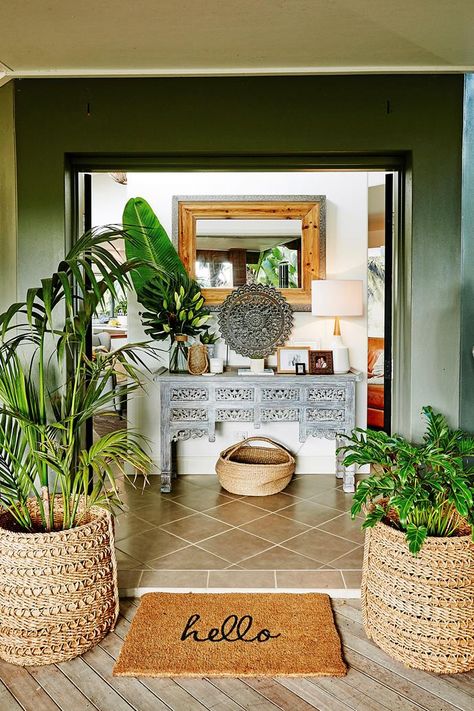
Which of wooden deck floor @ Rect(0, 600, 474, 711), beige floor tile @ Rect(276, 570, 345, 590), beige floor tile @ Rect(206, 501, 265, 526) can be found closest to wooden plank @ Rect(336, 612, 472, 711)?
wooden deck floor @ Rect(0, 600, 474, 711)

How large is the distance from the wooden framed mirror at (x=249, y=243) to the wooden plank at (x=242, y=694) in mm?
2963

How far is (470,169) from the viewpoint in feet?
9.86

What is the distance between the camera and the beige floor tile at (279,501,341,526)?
3826mm

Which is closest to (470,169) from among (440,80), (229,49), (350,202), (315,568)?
(440,80)

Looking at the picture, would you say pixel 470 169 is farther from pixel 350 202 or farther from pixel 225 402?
pixel 225 402

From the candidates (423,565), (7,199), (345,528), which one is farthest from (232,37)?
(345,528)

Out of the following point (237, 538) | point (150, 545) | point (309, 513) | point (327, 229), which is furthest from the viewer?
point (327, 229)

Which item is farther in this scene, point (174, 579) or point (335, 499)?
point (335, 499)

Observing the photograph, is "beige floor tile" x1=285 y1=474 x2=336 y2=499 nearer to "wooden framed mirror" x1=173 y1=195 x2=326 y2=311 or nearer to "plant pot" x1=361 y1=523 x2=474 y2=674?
"wooden framed mirror" x1=173 y1=195 x2=326 y2=311

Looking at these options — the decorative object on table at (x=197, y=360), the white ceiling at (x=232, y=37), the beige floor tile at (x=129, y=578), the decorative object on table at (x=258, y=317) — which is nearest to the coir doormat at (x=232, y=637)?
the beige floor tile at (x=129, y=578)

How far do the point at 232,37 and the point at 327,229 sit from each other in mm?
2262

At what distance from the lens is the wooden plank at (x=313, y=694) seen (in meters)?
2.06

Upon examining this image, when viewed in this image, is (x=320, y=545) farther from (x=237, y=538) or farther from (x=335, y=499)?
(x=335, y=499)

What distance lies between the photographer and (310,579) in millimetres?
2943
